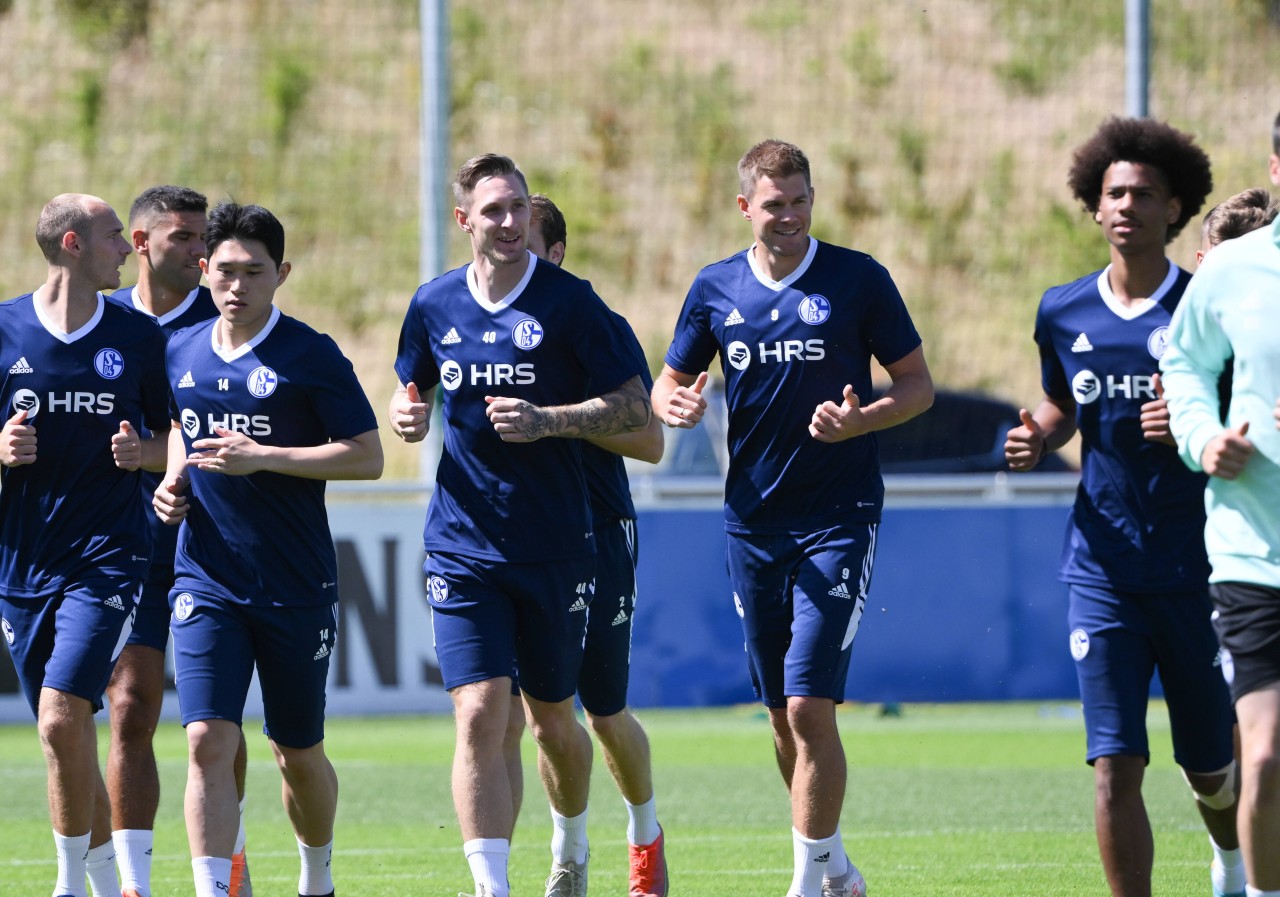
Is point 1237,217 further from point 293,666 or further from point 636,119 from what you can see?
point 636,119

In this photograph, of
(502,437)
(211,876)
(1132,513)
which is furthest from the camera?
(502,437)

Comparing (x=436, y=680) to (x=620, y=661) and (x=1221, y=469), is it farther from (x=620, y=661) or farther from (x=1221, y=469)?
(x=1221, y=469)

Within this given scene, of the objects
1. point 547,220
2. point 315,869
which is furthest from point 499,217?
point 315,869

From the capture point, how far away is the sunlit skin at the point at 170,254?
25.4ft

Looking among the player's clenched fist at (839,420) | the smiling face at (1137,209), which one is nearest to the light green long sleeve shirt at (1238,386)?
the smiling face at (1137,209)

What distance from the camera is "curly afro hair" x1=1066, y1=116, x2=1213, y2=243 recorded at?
6.59 metres

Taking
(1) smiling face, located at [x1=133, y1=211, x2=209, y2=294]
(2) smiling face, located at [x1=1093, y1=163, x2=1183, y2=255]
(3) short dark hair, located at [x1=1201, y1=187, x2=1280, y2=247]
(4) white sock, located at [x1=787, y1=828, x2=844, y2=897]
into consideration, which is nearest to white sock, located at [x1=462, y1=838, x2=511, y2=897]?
(4) white sock, located at [x1=787, y1=828, x2=844, y2=897]

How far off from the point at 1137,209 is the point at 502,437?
2.26 m

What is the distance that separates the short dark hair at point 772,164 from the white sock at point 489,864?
254 cm

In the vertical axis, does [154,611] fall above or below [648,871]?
above

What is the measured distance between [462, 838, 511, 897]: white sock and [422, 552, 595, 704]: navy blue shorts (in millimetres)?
546

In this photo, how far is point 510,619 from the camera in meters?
6.83

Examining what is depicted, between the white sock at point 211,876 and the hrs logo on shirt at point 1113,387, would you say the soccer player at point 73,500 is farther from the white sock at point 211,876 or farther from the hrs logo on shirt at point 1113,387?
the hrs logo on shirt at point 1113,387

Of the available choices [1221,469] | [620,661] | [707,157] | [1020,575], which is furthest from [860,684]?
[707,157]
